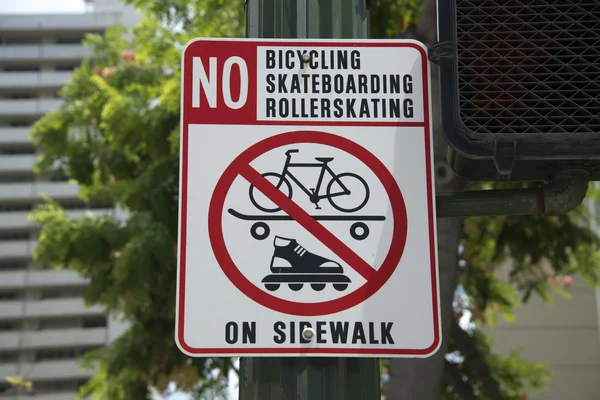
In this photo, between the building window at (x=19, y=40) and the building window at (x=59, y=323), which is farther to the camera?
the building window at (x=19, y=40)

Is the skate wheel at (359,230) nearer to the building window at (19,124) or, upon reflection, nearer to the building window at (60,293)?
the building window at (60,293)

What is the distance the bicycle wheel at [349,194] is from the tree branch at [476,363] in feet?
20.2

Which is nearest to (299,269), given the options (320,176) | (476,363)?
(320,176)

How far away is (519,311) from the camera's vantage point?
2541cm

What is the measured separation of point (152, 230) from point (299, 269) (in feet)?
18.7

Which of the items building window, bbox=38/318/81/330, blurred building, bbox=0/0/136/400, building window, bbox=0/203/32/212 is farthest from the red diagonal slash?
building window, bbox=0/203/32/212

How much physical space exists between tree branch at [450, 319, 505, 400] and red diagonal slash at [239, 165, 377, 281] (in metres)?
6.17

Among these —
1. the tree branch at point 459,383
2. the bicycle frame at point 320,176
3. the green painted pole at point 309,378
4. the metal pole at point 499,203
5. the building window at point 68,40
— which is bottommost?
the tree branch at point 459,383

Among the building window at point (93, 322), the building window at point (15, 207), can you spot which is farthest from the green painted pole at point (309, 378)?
the building window at point (15, 207)

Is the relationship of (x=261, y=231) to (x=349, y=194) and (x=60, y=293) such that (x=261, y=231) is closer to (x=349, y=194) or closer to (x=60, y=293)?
(x=349, y=194)

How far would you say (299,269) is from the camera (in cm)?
199

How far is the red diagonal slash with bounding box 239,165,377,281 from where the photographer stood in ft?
6.56

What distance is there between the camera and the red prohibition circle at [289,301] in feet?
6.46

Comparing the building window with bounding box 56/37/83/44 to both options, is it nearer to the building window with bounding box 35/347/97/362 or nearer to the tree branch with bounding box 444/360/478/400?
the building window with bounding box 35/347/97/362
